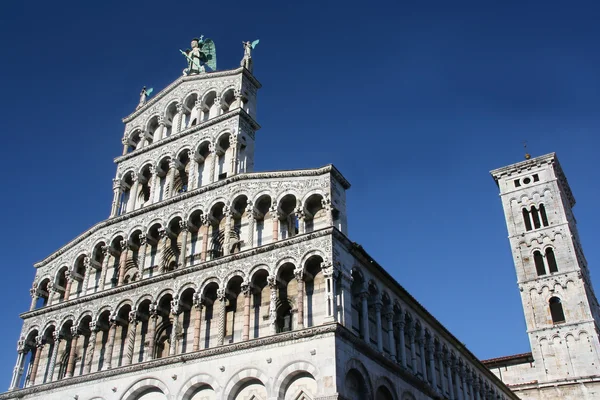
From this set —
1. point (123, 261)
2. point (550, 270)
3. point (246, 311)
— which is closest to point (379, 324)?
point (246, 311)

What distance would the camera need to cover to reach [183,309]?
935 inches

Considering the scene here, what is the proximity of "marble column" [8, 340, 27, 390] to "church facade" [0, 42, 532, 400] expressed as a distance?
59mm

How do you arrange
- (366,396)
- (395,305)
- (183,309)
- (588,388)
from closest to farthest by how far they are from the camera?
(366,396)
(183,309)
(395,305)
(588,388)

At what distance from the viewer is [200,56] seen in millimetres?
33562

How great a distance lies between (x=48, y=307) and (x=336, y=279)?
1463 centimetres

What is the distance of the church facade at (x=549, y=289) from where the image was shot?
4188cm

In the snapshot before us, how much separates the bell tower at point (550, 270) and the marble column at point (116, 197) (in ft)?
103

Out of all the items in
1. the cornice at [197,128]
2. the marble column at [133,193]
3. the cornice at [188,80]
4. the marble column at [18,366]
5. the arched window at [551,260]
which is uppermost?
the cornice at [188,80]

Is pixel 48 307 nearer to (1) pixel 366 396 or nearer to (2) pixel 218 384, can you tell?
(2) pixel 218 384

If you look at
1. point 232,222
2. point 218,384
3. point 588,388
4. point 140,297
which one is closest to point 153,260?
point 140,297

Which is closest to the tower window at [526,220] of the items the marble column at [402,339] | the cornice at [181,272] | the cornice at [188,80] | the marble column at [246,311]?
the marble column at [402,339]

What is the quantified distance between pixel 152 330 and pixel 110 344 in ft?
7.21

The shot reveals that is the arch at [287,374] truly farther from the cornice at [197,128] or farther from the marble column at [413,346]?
the cornice at [197,128]

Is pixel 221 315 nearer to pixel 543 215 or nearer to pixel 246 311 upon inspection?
pixel 246 311
